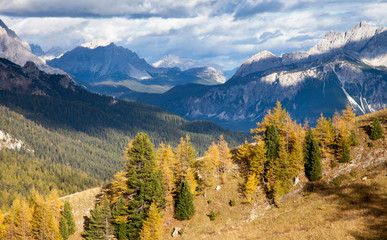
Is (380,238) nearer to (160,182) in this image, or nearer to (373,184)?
(373,184)

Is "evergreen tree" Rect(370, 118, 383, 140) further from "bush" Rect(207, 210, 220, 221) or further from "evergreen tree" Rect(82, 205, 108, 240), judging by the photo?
"evergreen tree" Rect(82, 205, 108, 240)

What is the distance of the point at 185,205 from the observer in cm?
7425

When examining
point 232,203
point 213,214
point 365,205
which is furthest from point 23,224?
point 365,205

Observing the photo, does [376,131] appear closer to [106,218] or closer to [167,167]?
[167,167]

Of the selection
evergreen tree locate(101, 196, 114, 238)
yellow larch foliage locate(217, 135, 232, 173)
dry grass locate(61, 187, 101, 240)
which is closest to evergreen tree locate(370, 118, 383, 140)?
yellow larch foliage locate(217, 135, 232, 173)

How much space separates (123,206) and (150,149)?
16.1 metres

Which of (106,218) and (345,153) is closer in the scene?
(106,218)

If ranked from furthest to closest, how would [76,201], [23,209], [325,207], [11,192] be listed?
1. [11,192]
2. [76,201]
3. [23,209]
4. [325,207]

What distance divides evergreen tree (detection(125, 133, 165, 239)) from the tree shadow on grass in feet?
133

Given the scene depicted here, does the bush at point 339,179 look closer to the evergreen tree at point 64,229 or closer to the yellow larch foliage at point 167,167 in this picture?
the yellow larch foliage at point 167,167

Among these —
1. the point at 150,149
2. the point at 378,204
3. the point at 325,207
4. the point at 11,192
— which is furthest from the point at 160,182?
the point at 11,192

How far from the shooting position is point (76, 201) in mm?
91375

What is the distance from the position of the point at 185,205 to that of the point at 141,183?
12.6 meters

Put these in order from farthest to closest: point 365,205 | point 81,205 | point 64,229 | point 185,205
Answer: point 81,205 → point 64,229 → point 185,205 → point 365,205
